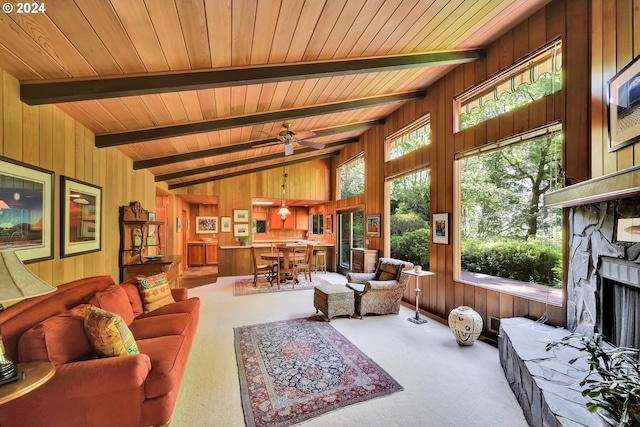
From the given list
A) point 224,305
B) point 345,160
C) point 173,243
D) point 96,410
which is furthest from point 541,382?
point 173,243

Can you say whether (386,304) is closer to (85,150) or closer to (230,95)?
(230,95)

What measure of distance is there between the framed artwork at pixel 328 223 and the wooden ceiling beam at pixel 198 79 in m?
5.78

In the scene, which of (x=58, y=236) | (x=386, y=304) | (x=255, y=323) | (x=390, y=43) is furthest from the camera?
(x=386, y=304)

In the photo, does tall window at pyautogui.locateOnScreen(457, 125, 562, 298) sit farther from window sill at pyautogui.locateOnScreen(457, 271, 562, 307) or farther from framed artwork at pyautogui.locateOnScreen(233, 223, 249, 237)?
framed artwork at pyautogui.locateOnScreen(233, 223, 249, 237)

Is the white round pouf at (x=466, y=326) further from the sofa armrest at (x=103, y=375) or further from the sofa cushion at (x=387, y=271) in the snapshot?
the sofa armrest at (x=103, y=375)

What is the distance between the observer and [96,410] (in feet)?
5.15

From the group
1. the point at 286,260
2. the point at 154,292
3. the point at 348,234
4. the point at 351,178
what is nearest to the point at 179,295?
the point at 154,292

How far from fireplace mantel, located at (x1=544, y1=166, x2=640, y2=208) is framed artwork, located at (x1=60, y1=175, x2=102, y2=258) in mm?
4254

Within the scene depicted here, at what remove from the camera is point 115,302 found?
2430 millimetres

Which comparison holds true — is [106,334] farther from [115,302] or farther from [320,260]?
[320,260]

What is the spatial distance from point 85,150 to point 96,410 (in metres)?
2.66

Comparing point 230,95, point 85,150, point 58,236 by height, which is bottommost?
point 58,236

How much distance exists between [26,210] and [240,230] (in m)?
5.77

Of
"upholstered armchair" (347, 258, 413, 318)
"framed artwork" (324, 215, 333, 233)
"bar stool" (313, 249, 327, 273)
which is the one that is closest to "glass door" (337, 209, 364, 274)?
"framed artwork" (324, 215, 333, 233)
